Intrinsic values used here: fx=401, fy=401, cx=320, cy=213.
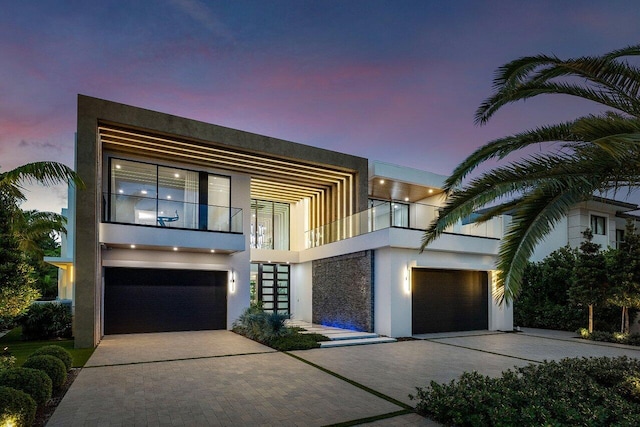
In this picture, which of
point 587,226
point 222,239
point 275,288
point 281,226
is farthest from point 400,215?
point 587,226

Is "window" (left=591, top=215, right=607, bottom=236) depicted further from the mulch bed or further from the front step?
the mulch bed

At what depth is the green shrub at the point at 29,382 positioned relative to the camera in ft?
18.0

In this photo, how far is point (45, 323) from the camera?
534 inches

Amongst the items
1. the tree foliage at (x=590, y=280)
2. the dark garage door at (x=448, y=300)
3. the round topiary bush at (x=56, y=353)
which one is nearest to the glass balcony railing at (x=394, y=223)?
the dark garage door at (x=448, y=300)

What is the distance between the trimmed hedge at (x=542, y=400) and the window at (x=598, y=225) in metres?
17.5

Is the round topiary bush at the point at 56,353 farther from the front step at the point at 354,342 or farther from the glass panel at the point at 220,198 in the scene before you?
the glass panel at the point at 220,198

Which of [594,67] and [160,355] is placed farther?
[160,355]

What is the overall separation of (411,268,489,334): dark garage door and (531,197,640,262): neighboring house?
6678mm

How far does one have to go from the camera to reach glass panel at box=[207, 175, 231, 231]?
14.9 metres

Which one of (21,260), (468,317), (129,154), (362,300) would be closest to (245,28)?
(129,154)

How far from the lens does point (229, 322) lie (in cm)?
1565

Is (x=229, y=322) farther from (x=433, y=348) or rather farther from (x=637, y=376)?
(x=637, y=376)

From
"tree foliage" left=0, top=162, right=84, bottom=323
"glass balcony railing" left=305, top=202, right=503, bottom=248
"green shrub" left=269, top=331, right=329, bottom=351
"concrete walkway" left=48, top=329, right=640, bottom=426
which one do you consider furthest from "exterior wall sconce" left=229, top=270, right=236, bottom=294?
"tree foliage" left=0, top=162, right=84, bottom=323

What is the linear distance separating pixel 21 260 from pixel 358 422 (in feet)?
24.1
